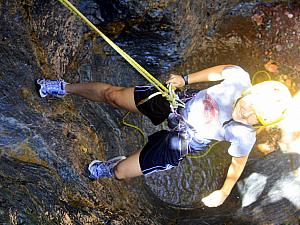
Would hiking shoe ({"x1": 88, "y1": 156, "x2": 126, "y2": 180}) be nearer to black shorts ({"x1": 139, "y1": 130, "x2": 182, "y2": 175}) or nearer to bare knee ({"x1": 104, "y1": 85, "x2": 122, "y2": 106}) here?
black shorts ({"x1": 139, "y1": 130, "x2": 182, "y2": 175})

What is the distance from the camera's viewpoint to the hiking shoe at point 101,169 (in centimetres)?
287

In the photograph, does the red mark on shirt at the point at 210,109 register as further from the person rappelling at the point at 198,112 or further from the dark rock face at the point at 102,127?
the dark rock face at the point at 102,127

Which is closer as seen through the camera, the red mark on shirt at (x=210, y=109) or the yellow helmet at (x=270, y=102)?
the yellow helmet at (x=270, y=102)

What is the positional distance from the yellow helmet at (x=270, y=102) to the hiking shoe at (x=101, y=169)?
1326 mm

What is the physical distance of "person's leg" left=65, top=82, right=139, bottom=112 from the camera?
296 centimetres

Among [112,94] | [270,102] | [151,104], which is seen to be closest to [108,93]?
[112,94]

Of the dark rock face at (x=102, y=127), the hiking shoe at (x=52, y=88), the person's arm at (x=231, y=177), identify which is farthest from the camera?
the hiking shoe at (x=52, y=88)

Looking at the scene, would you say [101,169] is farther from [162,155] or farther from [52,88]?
[52,88]

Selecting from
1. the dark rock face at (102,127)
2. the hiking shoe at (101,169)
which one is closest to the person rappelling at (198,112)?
the hiking shoe at (101,169)

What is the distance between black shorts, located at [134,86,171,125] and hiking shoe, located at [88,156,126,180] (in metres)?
0.51

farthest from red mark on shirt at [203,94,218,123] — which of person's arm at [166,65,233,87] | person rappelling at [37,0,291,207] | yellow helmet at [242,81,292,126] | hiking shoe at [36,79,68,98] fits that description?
hiking shoe at [36,79,68,98]

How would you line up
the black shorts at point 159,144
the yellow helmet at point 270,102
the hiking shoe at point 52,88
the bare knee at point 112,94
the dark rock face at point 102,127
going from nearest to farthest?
the yellow helmet at point 270,102, the dark rock face at point 102,127, the black shorts at point 159,144, the hiking shoe at point 52,88, the bare knee at point 112,94

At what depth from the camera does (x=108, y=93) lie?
2.99 meters

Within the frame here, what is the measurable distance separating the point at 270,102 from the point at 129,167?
1.26 m
